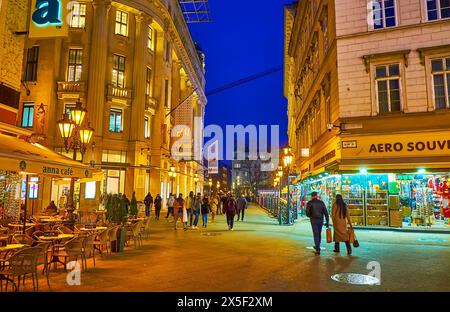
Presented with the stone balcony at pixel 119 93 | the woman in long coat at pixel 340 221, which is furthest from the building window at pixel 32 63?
the woman in long coat at pixel 340 221

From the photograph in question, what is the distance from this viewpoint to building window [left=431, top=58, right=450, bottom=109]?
1742cm

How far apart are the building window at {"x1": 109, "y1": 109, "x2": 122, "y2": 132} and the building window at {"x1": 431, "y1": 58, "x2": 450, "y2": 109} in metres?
24.5

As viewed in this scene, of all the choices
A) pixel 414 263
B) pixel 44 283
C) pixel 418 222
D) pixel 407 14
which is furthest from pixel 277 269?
pixel 407 14

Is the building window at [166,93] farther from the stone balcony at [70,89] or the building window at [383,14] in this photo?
the building window at [383,14]

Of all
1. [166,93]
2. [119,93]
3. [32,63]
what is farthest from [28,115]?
[166,93]

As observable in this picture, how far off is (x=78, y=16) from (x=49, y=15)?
21.2m

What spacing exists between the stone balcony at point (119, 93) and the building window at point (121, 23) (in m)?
5.42

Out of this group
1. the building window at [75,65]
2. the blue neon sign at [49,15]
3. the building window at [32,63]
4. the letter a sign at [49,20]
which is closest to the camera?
the letter a sign at [49,20]

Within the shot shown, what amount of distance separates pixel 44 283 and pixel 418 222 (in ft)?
58.5

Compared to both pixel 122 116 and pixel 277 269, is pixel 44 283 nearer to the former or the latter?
pixel 277 269

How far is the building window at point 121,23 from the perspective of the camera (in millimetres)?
32750

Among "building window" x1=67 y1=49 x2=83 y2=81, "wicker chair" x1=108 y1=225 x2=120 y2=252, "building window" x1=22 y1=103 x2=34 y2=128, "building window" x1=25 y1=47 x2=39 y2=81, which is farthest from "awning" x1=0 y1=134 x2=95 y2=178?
"building window" x1=25 y1=47 x2=39 y2=81

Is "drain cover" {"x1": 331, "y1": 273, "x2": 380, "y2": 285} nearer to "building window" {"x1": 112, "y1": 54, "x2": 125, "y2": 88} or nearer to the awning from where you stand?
the awning
